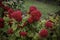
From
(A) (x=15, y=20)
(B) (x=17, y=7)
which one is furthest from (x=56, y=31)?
(B) (x=17, y=7)

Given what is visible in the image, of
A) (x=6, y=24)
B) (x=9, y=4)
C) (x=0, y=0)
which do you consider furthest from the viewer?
(x=9, y=4)

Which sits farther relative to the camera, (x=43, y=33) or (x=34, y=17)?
(x=34, y=17)

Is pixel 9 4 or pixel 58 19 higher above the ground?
pixel 58 19

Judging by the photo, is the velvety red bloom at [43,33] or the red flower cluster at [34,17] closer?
the velvety red bloom at [43,33]

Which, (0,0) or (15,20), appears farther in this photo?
(0,0)

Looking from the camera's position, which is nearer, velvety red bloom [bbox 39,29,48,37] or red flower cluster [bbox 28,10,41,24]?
velvety red bloom [bbox 39,29,48,37]

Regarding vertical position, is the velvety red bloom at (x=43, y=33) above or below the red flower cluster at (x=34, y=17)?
below

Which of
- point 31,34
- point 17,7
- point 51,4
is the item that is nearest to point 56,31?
point 31,34

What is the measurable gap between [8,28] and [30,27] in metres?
0.38

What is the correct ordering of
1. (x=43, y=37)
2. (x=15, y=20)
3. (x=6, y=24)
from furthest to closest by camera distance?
(x=6, y=24), (x=15, y=20), (x=43, y=37)

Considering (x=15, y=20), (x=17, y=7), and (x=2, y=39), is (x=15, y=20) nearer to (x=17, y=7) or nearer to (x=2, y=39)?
(x=2, y=39)

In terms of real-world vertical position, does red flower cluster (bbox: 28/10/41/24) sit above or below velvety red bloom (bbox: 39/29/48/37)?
above

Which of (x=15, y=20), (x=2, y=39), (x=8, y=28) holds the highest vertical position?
(x=15, y=20)

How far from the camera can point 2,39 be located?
3.34 metres
